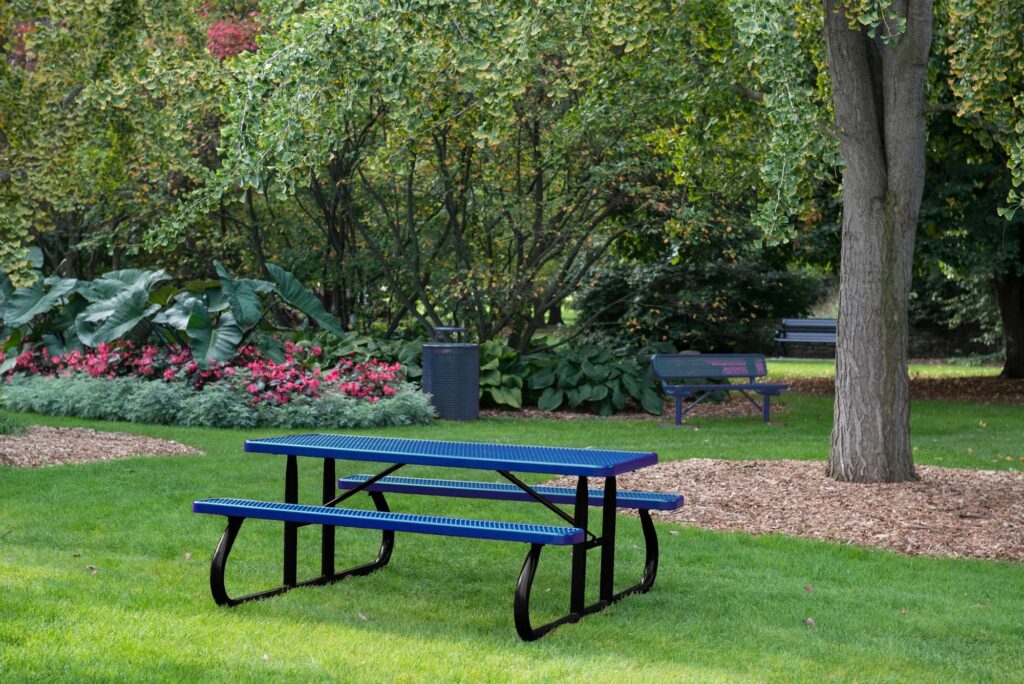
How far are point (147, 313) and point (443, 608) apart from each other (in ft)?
31.6

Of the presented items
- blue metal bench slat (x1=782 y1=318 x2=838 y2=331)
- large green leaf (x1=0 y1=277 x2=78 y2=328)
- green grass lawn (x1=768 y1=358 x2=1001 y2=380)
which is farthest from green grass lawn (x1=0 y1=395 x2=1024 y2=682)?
blue metal bench slat (x1=782 y1=318 x2=838 y2=331)

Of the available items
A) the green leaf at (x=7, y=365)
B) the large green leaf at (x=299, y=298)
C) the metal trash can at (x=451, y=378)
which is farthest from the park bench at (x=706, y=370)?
the green leaf at (x=7, y=365)

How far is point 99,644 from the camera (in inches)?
172

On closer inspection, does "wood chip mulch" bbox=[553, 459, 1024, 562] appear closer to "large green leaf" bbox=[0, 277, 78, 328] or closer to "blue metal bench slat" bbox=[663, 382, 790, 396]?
"blue metal bench slat" bbox=[663, 382, 790, 396]

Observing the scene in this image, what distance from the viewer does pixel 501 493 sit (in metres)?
5.95

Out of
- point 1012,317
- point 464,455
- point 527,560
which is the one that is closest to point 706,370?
point 1012,317

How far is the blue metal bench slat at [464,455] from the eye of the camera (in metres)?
5.04

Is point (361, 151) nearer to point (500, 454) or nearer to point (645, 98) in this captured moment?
point (645, 98)

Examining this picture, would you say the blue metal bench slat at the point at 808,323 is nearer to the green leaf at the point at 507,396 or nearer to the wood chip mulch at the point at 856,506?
the green leaf at the point at 507,396

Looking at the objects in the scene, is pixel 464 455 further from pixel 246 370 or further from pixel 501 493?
pixel 246 370

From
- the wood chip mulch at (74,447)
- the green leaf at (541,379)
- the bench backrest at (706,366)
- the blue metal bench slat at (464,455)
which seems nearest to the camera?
the blue metal bench slat at (464,455)

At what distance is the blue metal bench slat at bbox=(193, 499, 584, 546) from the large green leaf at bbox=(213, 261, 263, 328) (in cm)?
851

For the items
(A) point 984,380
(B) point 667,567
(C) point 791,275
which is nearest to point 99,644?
(B) point 667,567

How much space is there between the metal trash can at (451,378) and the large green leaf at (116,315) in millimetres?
3398
